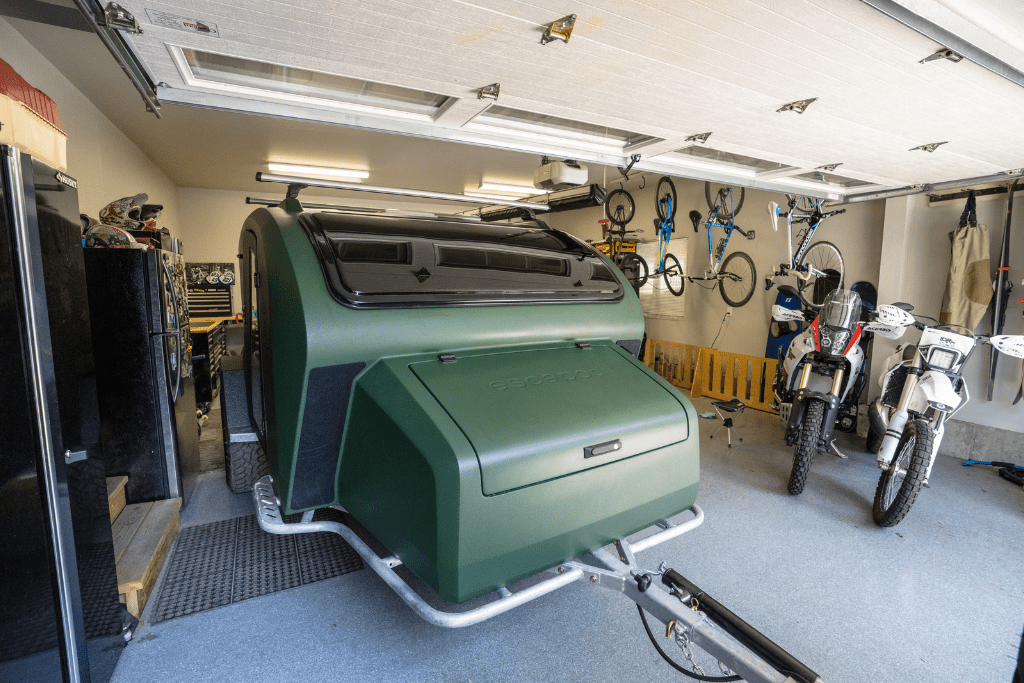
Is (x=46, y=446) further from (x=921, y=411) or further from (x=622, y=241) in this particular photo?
(x=622, y=241)

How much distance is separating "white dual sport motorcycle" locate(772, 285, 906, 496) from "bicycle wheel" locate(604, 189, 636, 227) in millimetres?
4925

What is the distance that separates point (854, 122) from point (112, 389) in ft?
14.5

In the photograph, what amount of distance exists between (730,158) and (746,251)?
318 centimetres

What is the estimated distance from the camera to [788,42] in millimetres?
1850

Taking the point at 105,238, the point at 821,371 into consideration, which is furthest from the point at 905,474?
the point at 105,238

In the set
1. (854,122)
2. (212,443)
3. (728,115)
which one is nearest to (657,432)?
(728,115)

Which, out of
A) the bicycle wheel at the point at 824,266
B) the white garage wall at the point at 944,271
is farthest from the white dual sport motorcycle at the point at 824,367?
the bicycle wheel at the point at 824,266

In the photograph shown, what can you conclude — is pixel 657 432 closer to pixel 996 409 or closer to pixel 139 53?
pixel 139 53

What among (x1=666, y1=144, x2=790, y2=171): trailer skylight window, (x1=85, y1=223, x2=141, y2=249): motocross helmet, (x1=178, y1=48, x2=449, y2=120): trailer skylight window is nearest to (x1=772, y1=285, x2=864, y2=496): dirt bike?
(x1=666, y1=144, x2=790, y2=171): trailer skylight window

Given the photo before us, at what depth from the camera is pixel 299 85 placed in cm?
240

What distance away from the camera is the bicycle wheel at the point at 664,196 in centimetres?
761

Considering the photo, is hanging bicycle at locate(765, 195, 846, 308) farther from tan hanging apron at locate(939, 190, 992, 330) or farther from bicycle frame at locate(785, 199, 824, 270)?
tan hanging apron at locate(939, 190, 992, 330)

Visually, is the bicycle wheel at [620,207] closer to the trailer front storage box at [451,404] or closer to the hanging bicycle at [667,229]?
the hanging bicycle at [667,229]

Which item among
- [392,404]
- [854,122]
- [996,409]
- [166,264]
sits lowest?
[996,409]
